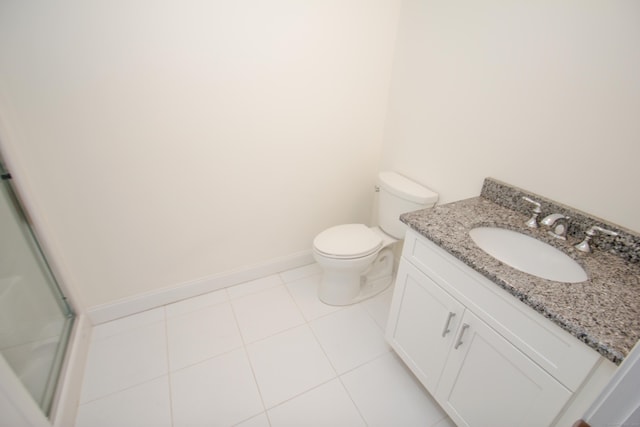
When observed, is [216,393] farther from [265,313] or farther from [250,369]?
[265,313]

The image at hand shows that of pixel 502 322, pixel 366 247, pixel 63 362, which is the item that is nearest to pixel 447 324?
pixel 502 322

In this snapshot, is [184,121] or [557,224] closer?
[557,224]

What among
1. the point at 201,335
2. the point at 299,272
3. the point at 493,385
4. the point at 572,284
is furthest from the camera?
the point at 299,272

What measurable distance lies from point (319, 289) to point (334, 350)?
424 millimetres

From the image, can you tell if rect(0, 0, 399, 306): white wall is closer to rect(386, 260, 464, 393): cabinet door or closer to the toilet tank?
the toilet tank

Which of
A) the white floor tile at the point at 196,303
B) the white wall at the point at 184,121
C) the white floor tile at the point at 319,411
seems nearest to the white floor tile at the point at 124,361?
the white floor tile at the point at 196,303

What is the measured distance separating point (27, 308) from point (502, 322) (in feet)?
6.06

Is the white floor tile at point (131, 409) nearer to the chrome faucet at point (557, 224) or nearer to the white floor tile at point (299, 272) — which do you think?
the white floor tile at point (299, 272)

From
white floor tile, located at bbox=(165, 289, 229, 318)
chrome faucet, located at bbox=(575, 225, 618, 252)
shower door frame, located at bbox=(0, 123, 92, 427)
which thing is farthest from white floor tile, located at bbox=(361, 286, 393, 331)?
shower door frame, located at bbox=(0, 123, 92, 427)

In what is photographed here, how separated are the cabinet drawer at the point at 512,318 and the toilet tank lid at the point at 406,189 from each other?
47cm

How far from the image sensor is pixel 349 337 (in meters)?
1.58

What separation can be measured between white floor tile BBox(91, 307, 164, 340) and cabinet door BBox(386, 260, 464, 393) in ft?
4.34

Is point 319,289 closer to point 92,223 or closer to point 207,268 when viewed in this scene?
point 207,268

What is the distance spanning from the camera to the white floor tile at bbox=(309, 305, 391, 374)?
1.46m
